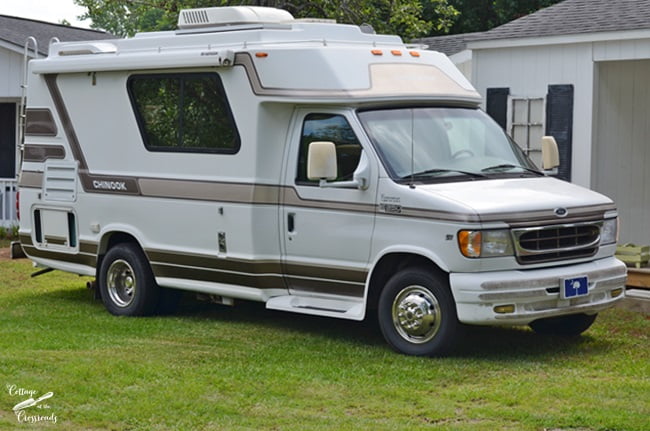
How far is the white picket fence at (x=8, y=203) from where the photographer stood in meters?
20.2

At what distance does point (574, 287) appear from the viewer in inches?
373

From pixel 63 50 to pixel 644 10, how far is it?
6.72 meters

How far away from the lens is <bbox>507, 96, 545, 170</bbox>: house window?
47.9 ft

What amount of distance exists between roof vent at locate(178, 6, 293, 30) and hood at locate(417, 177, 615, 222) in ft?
9.07

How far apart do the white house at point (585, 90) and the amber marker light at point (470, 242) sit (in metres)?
5.36

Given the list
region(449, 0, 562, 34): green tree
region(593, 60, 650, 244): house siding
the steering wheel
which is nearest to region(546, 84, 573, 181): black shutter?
region(593, 60, 650, 244): house siding

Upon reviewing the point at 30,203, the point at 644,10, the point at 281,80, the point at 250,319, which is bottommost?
the point at 250,319

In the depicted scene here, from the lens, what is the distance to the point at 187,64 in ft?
36.4

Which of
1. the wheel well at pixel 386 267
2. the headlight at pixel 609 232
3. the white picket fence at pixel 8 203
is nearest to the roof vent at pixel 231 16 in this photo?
the wheel well at pixel 386 267

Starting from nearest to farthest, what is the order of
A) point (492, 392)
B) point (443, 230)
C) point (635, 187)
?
point (492, 392) → point (443, 230) → point (635, 187)

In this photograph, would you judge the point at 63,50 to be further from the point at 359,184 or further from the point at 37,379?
the point at 37,379

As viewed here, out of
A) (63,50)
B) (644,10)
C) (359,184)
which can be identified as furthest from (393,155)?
(644,10)

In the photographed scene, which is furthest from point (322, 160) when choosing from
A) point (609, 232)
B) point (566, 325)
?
point (566, 325)

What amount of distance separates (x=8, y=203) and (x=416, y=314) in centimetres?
1247
